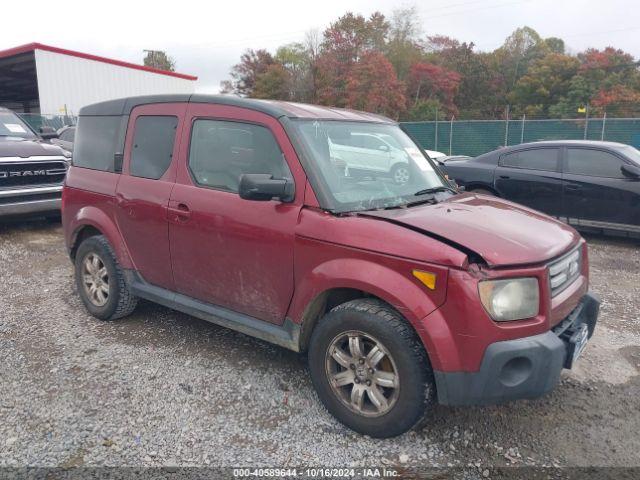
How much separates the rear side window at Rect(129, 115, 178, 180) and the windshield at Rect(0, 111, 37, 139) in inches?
222

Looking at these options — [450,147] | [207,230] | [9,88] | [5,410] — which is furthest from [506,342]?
[9,88]

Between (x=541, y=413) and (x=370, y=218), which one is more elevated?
(x=370, y=218)

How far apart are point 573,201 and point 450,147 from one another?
14.9 meters

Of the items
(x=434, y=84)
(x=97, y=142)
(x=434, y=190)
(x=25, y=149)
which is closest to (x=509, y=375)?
(x=434, y=190)

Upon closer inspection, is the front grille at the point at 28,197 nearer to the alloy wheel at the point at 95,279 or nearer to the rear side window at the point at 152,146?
the alloy wheel at the point at 95,279

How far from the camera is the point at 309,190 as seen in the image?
10.1 ft

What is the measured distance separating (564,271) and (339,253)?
1.30m

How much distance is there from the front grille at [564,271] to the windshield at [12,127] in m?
8.65

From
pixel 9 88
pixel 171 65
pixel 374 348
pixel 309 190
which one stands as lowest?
pixel 374 348

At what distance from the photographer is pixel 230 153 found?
3.54 meters

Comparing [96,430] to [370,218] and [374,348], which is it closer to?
[374,348]

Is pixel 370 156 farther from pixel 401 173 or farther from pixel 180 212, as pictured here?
pixel 180 212

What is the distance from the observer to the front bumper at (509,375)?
2510mm

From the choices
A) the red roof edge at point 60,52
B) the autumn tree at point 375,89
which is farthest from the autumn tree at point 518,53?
the red roof edge at point 60,52
